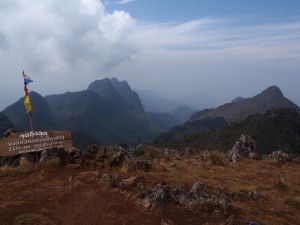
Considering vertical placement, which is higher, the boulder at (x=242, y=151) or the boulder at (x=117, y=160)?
the boulder at (x=117, y=160)

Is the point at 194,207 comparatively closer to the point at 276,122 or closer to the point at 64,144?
the point at 64,144

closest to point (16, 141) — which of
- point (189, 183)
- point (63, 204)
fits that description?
point (63, 204)

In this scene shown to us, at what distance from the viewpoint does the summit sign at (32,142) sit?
16938 mm

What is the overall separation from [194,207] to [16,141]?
8.99 m

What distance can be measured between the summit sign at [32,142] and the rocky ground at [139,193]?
59 centimetres

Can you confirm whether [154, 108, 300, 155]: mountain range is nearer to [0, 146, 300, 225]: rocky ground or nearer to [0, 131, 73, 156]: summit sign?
[0, 146, 300, 225]: rocky ground

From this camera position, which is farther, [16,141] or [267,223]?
[16,141]

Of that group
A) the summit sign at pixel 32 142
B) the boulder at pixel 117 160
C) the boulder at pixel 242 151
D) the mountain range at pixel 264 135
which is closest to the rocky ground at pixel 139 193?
the boulder at pixel 117 160

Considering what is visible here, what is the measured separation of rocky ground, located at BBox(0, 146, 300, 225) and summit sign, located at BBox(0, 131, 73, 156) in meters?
0.59

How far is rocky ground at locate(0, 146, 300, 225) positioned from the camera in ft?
36.4

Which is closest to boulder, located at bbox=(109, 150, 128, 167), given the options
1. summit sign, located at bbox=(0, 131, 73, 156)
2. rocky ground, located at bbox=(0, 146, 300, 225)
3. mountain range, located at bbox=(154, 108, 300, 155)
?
rocky ground, located at bbox=(0, 146, 300, 225)

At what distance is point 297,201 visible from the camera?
13320 millimetres

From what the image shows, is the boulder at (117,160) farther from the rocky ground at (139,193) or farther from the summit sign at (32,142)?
the summit sign at (32,142)

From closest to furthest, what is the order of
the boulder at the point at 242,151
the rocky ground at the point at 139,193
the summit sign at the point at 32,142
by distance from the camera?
the rocky ground at the point at 139,193 → the summit sign at the point at 32,142 → the boulder at the point at 242,151
